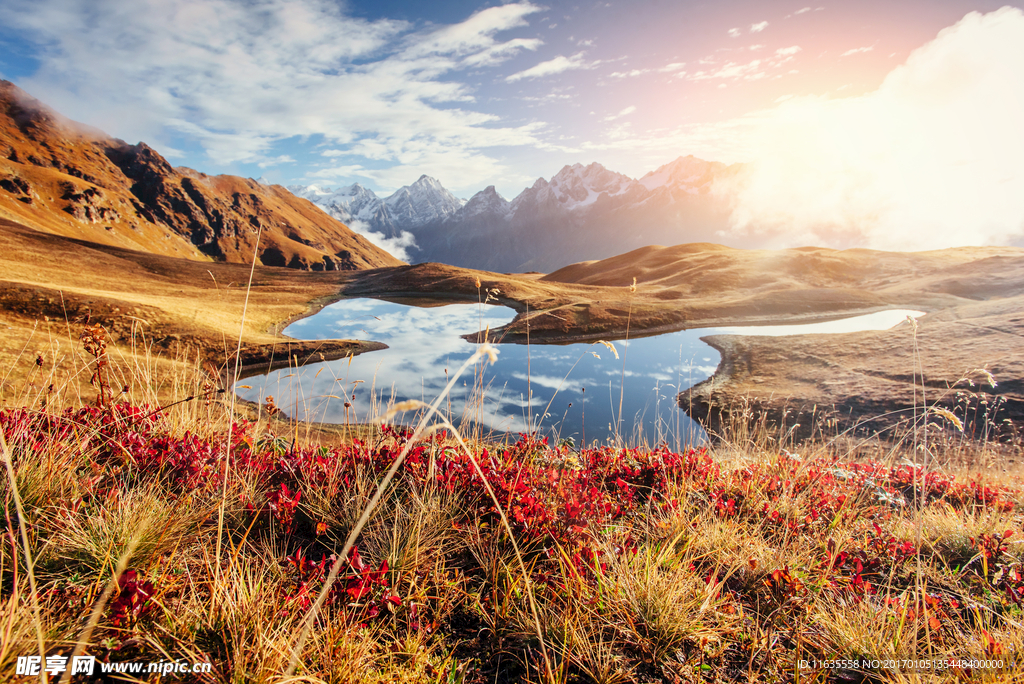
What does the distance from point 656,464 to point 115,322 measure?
72.9ft

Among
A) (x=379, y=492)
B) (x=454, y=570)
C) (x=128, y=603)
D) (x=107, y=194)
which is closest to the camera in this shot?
(x=379, y=492)

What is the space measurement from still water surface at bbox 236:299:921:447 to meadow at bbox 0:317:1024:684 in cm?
175

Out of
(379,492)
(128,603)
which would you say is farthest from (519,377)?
(379,492)

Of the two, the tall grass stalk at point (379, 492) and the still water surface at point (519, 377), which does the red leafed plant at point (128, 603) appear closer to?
the tall grass stalk at point (379, 492)

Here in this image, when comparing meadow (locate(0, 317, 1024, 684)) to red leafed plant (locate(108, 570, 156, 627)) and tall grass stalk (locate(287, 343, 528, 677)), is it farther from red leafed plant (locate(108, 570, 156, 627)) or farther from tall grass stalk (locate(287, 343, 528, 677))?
tall grass stalk (locate(287, 343, 528, 677))

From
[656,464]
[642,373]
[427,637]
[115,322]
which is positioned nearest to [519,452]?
[656,464]

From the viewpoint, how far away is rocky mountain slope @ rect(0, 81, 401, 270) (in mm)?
127250

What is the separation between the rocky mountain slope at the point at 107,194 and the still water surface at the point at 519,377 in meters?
132

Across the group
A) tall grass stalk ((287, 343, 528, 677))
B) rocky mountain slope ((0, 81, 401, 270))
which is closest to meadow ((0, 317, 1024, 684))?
tall grass stalk ((287, 343, 528, 677))

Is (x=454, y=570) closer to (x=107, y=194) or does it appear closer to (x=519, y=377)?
(x=519, y=377)

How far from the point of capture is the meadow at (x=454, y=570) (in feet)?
7.29

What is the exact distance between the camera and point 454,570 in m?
3.20

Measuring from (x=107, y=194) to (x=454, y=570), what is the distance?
214016 mm

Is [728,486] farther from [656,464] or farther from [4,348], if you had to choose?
[4,348]
